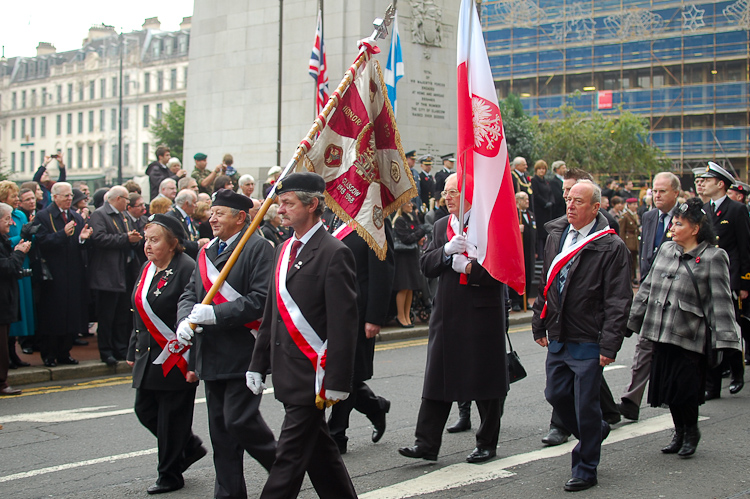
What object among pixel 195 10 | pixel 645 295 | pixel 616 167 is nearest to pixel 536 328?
pixel 645 295

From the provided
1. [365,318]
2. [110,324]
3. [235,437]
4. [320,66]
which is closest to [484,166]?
[365,318]

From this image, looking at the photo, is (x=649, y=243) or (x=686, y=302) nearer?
(x=686, y=302)

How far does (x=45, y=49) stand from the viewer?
94.2m

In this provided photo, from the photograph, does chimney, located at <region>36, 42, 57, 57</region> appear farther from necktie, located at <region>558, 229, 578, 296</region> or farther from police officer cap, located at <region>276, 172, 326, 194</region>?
police officer cap, located at <region>276, 172, 326, 194</region>

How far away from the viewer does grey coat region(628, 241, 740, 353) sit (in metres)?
6.36

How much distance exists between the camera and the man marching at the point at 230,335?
15.9 feet

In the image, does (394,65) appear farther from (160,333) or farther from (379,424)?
(160,333)

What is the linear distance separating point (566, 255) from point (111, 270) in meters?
6.20

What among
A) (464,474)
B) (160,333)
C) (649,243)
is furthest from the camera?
(649,243)

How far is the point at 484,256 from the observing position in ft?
19.4

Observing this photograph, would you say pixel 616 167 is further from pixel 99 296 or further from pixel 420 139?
pixel 99 296

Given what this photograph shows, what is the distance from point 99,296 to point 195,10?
1192cm

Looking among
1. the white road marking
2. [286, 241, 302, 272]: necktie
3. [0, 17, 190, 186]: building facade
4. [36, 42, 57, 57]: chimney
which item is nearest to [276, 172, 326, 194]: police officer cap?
[286, 241, 302, 272]: necktie

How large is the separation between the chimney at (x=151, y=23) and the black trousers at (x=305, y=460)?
8984cm
